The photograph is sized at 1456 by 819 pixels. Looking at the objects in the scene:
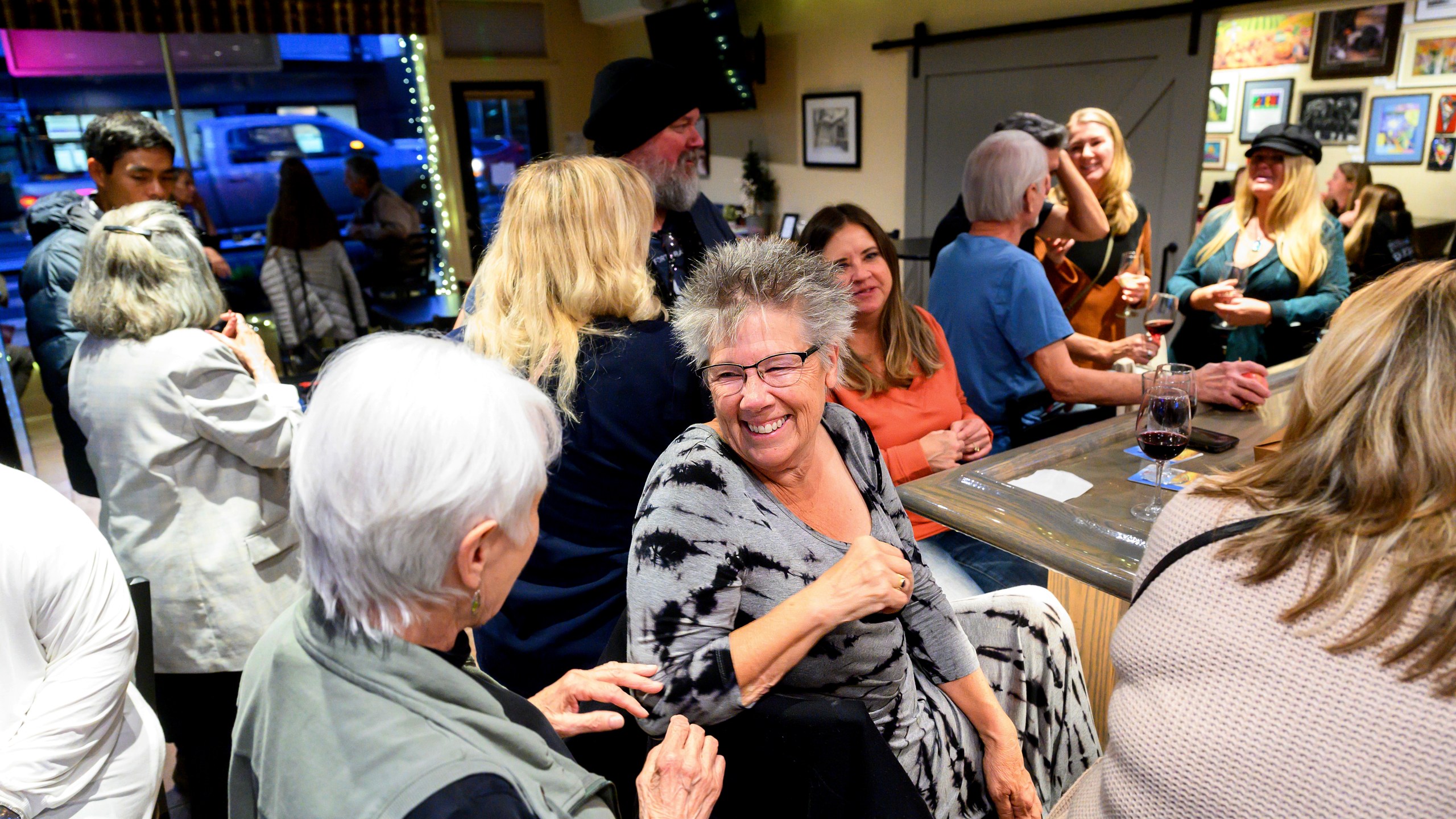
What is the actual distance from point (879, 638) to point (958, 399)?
1.05m

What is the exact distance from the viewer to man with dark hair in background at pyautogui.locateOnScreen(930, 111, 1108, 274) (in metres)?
3.02

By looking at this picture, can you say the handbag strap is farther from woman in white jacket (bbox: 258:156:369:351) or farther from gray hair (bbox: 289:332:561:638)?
woman in white jacket (bbox: 258:156:369:351)

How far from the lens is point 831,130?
245 inches

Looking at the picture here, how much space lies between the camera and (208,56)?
5.92 metres

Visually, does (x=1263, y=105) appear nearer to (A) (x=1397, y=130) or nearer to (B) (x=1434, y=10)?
(A) (x=1397, y=130)

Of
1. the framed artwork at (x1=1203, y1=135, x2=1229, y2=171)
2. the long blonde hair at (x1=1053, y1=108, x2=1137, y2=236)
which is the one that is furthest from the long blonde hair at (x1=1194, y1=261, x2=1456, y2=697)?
the framed artwork at (x1=1203, y1=135, x2=1229, y2=171)

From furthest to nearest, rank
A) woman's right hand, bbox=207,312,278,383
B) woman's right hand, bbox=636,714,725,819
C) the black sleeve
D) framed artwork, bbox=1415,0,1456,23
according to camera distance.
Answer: framed artwork, bbox=1415,0,1456,23 < woman's right hand, bbox=207,312,278,383 < woman's right hand, bbox=636,714,725,819 < the black sleeve

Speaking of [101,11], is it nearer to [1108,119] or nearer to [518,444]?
[1108,119]

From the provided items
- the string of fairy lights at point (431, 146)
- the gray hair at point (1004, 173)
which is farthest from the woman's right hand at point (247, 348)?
the string of fairy lights at point (431, 146)

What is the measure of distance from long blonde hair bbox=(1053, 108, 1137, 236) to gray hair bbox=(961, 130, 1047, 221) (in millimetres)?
986

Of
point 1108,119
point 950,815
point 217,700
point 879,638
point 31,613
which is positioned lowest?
point 217,700

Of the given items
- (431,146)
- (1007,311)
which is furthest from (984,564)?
(431,146)

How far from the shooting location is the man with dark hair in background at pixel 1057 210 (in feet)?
9.91

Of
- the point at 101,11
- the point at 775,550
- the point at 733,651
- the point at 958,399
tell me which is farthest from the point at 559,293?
the point at 101,11
